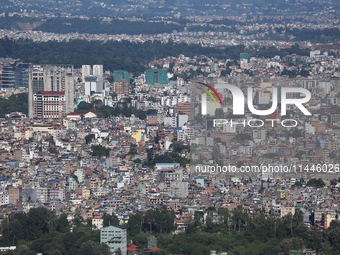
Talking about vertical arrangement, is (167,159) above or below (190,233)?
above

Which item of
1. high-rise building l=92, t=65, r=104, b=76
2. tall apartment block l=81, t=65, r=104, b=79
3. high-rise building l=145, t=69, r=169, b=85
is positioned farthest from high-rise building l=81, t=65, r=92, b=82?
high-rise building l=145, t=69, r=169, b=85

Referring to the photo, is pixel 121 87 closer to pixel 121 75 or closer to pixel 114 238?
pixel 121 75

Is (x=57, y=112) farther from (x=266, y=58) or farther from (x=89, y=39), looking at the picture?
(x=89, y=39)

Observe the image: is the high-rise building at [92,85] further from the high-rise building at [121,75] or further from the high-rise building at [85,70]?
the high-rise building at [85,70]

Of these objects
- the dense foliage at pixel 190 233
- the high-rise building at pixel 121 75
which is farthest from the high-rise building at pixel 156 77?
the dense foliage at pixel 190 233

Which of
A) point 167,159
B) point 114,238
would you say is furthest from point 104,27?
point 114,238

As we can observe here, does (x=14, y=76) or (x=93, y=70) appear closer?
(x=14, y=76)
